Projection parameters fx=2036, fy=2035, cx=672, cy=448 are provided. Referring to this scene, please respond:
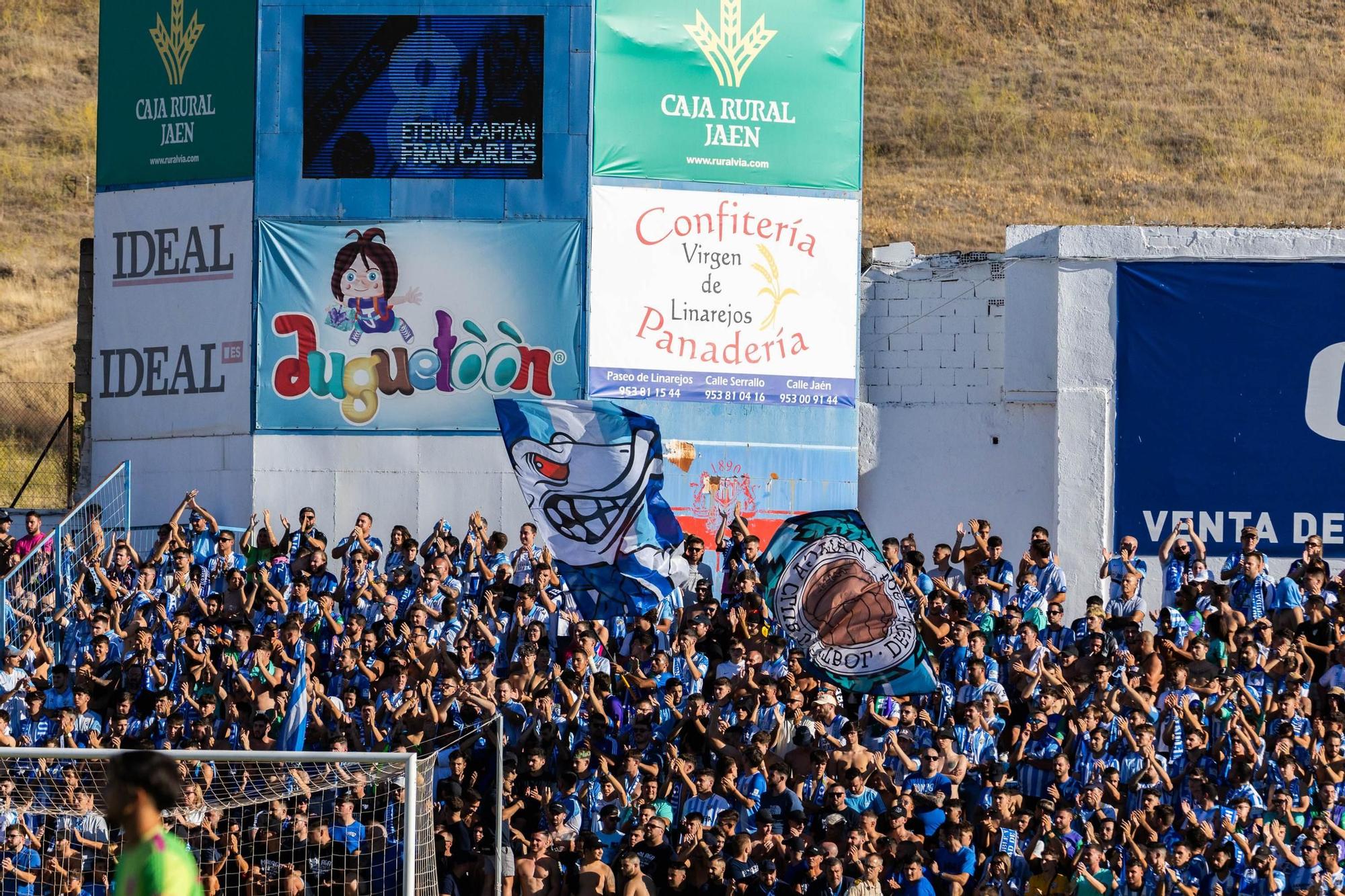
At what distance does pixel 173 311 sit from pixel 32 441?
19.2m

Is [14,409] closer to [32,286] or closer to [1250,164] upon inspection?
[32,286]

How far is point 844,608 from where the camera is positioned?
723 inches

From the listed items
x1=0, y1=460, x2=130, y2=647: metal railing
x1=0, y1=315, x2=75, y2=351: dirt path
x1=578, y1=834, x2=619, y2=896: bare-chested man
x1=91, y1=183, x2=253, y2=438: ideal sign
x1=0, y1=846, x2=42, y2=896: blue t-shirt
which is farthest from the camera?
x1=0, y1=315, x2=75, y2=351: dirt path

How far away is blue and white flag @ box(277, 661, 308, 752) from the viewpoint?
18469 mm

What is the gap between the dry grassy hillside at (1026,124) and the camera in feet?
167

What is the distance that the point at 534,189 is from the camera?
2400 cm

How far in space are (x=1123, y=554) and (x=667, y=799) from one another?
233 inches

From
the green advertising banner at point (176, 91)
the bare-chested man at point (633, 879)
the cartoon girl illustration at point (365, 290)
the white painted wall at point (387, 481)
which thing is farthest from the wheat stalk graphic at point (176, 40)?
the bare-chested man at point (633, 879)

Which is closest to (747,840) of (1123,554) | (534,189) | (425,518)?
(1123,554)

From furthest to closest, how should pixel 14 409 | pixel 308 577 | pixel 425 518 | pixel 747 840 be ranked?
1. pixel 14 409
2. pixel 425 518
3. pixel 308 577
4. pixel 747 840

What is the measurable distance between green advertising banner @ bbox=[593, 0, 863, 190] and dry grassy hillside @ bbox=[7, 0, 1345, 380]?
77.8 ft

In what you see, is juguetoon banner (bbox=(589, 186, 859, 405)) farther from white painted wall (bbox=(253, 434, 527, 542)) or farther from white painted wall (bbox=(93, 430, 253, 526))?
white painted wall (bbox=(93, 430, 253, 526))

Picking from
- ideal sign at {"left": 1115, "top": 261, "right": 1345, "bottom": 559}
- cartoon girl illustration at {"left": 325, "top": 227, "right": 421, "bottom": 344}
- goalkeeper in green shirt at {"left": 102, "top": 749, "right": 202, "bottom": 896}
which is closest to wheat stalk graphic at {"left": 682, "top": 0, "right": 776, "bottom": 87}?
cartoon girl illustration at {"left": 325, "top": 227, "right": 421, "bottom": 344}

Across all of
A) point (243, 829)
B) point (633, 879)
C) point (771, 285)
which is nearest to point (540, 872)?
point (633, 879)
